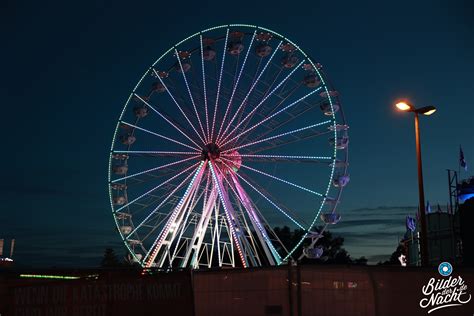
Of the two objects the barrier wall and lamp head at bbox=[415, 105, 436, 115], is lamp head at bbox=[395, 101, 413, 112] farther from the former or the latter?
the barrier wall

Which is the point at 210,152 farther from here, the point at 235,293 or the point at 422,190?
the point at 235,293

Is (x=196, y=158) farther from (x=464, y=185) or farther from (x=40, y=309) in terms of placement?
(x=40, y=309)

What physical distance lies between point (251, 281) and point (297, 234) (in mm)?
75987

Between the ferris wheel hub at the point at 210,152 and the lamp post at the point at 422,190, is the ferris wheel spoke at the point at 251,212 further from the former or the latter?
the lamp post at the point at 422,190

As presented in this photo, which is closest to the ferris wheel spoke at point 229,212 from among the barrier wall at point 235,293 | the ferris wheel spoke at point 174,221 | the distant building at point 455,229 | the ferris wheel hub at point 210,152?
the ferris wheel hub at point 210,152

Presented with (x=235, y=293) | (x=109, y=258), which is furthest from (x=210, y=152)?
(x=109, y=258)

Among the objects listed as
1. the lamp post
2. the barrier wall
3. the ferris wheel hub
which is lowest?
the barrier wall

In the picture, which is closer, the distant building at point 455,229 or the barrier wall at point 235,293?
the barrier wall at point 235,293

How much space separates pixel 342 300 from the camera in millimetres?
10977

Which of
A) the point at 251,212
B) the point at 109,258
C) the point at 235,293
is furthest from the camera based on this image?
the point at 109,258

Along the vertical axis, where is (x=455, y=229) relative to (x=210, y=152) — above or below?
below

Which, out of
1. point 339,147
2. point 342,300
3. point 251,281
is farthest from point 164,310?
point 339,147

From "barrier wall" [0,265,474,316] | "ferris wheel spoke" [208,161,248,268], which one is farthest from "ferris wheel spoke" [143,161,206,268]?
"barrier wall" [0,265,474,316]

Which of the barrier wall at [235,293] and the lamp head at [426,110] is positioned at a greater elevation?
the lamp head at [426,110]
